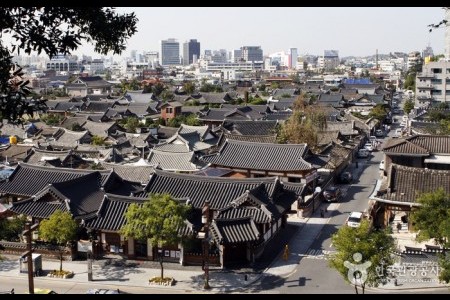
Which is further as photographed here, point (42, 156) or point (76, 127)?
point (76, 127)

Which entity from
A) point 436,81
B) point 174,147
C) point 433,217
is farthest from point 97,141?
point 436,81

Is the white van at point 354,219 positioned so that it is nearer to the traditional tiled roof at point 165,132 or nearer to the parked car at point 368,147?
the parked car at point 368,147

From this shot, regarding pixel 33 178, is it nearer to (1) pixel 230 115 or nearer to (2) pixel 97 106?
(1) pixel 230 115

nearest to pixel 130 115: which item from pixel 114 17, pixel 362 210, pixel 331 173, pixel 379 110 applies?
pixel 379 110

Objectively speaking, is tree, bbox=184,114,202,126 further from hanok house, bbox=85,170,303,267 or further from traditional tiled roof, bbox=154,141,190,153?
hanok house, bbox=85,170,303,267

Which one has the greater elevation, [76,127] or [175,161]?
[76,127]

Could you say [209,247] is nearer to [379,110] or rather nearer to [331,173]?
[331,173]
